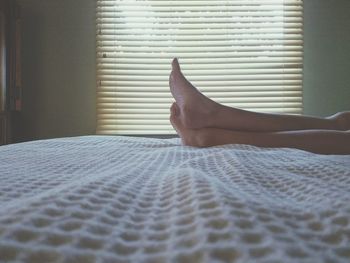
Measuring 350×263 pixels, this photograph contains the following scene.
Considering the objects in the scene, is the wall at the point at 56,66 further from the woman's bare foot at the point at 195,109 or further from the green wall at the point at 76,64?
the woman's bare foot at the point at 195,109

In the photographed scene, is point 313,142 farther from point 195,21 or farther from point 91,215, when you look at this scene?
point 195,21

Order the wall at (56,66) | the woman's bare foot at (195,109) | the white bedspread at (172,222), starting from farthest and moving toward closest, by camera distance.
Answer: the wall at (56,66) < the woman's bare foot at (195,109) < the white bedspread at (172,222)

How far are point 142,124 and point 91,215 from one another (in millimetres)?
1844

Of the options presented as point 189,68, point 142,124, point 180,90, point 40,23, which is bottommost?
point 142,124

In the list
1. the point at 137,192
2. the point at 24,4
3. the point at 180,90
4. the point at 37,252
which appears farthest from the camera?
the point at 24,4

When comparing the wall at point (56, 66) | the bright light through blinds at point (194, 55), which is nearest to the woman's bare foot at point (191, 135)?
the bright light through blinds at point (194, 55)

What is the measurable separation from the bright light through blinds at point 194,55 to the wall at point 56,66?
8cm

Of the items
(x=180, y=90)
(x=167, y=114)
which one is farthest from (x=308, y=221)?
(x=167, y=114)

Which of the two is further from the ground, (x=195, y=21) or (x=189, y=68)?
(x=195, y=21)

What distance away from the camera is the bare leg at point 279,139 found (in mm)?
824

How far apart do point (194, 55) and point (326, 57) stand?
2.64ft

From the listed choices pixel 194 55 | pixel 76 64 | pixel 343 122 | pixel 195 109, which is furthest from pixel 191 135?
pixel 76 64

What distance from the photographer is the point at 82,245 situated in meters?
0.17

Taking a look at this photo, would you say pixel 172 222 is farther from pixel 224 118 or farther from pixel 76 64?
pixel 76 64
